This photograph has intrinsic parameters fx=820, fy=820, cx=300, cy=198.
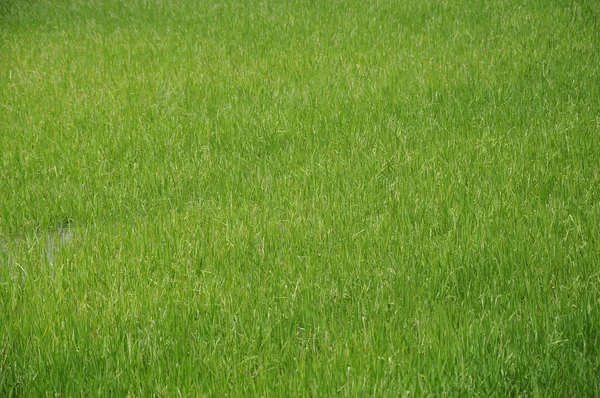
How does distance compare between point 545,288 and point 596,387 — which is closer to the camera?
point 596,387

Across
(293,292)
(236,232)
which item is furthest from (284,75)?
(293,292)

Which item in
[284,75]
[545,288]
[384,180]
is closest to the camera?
[545,288]

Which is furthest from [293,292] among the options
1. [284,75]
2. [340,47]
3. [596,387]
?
[340,47]

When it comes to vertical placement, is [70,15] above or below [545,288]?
below

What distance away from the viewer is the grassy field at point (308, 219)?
2902 mm

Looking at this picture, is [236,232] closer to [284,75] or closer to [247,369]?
[247,369]

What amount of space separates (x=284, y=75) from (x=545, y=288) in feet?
16.0

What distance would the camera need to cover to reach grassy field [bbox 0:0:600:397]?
2902 millimetres

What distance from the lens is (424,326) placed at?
3064mm

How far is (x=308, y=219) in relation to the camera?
423cm

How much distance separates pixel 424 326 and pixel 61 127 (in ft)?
14.1

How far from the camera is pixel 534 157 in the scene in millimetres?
5152

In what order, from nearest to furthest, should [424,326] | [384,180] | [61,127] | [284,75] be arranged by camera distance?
[424,326] < [384,180] < [61,127] < [284,75]

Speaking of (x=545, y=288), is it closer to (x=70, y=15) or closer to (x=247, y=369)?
(x=247, y=369)
